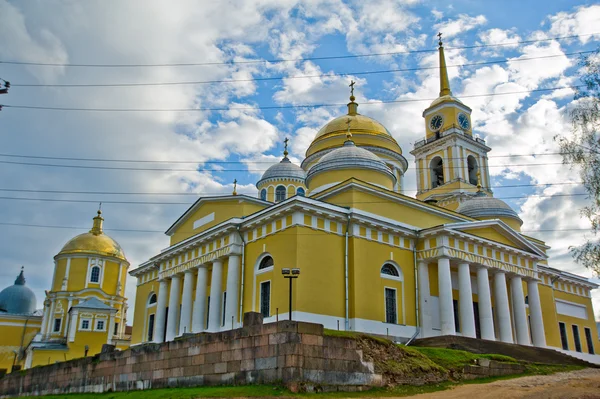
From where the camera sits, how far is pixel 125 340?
53781mm

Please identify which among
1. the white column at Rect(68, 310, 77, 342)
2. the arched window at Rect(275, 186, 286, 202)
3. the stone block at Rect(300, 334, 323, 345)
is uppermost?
the arched window at Rect(275, 186, 286, 202)

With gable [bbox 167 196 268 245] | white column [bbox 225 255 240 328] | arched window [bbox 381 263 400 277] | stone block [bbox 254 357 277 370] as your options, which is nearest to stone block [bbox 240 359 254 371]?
stone block [bbox 254 357 277 370]

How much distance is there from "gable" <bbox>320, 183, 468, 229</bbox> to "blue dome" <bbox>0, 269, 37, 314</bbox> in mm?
47916

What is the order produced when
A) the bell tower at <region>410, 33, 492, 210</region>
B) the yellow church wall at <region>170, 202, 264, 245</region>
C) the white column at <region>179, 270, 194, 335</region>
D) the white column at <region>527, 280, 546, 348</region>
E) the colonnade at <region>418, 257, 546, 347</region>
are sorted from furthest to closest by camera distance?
the bell tower at <region>410, 33, 492, 210</region> → the white column at <region>527, 280, 546, 348</region> → the white column at <region>179, 270, 194, 335</region> → the yellow church wall at <region>170, 202, 264, 245</region> → the colonnade at <region>418, 257, 546, 347</region>

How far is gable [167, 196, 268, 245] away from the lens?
104 ft

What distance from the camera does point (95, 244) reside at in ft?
189

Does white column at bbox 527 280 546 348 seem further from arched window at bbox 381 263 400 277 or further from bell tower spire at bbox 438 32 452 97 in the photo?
bell tower spire at bbox 438 32 452 97

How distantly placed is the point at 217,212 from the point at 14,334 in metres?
36.4

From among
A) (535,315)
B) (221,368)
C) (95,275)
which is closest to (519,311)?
(535,315)

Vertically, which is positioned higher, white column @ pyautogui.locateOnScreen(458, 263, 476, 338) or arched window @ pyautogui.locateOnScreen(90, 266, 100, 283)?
arched window @ pyautogui.locateOnScreen(90, 266, 100, 283)

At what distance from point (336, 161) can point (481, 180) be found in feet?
66.1

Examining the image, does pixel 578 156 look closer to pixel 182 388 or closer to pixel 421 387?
pixel 421 387

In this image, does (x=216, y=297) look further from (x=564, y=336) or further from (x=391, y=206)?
(x=564, y=336)

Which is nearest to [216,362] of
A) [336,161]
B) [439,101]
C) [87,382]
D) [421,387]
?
[421,387]
